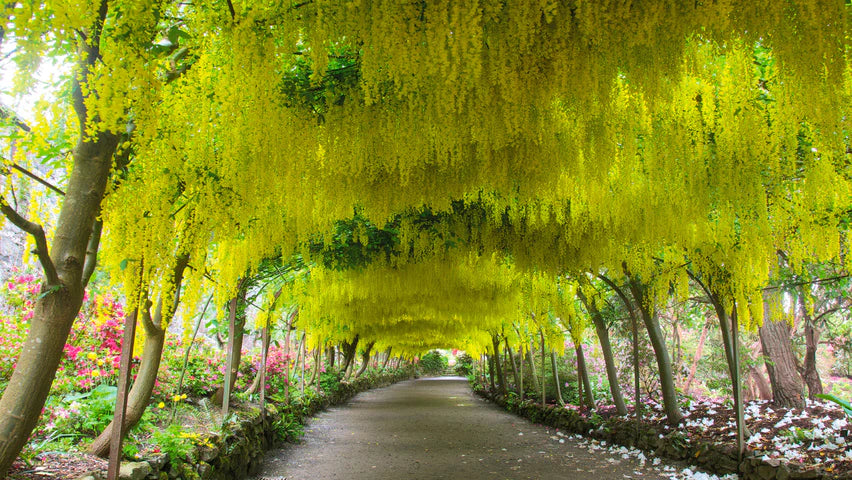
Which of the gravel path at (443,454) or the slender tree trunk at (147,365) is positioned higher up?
the slender tree trunk at (147,365)

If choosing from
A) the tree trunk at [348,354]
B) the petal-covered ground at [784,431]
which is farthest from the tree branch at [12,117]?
the tree trunk at [348,354]

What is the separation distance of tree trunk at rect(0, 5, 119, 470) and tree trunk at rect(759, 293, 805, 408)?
7126 millimetres

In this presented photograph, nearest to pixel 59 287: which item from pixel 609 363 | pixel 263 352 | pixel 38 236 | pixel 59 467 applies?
pixel 38 236

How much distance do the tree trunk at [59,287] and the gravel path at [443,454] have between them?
12.9ft

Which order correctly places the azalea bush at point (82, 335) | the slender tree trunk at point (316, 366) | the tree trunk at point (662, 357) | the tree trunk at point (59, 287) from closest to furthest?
the tree trunk at point (59, 287) < the azalea bush at point (82, 335) < the tree trunk at point (662, 357) < the slender tree trunk at point (316, 366)

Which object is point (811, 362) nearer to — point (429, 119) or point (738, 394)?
point (738, 394)

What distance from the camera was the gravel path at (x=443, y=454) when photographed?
5.57m

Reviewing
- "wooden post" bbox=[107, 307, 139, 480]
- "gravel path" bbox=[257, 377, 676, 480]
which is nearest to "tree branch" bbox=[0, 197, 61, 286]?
"wooden post" bbox=[107, 307, 139, 480]

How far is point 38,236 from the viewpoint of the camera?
185 cm

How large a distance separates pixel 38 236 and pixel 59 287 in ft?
0.69

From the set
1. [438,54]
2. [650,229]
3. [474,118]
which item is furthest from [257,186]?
[650,229]

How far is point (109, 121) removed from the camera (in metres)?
1.67

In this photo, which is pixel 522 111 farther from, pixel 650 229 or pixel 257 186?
pixel 650 229

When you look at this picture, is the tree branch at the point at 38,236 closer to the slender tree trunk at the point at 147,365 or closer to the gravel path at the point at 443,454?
the slender tree trunk at the point at 147,365
